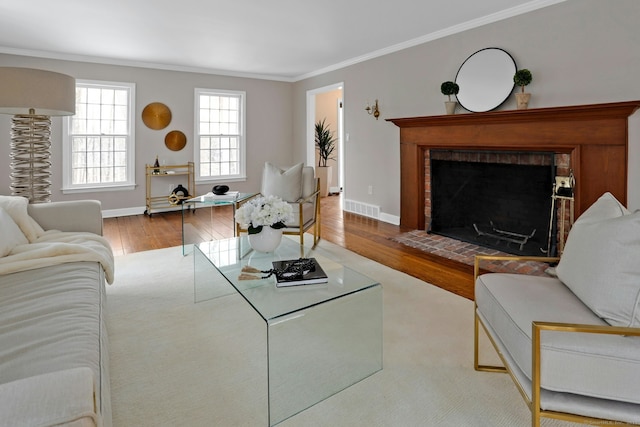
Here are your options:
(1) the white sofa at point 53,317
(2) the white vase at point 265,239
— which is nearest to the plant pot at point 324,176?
(1) the white sofa at point 53,317

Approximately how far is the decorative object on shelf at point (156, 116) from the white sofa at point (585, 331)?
19.8 feet

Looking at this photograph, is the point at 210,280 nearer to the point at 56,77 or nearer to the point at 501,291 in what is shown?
the point at 56,77

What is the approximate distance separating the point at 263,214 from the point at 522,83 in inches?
112

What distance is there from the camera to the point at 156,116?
6.27 metres

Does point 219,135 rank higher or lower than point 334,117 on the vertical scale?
lower

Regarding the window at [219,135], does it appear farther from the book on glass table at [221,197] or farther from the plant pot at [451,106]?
the plant pot at [451,106]

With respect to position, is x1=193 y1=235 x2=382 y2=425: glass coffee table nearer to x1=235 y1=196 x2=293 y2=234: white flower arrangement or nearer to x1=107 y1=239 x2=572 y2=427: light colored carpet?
x1=107 y1=239 x2=572 y2=427: light colored carpet

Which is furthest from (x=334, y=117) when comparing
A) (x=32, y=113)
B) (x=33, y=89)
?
(x=33, y=89)

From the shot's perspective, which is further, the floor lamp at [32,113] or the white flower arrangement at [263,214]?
the floor lamp at [32,113]

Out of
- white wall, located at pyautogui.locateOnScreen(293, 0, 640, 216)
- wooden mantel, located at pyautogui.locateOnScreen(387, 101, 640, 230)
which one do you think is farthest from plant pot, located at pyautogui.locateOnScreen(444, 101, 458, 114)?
white wall, located at pyautogui.locateOnScreen(293, 0, 640, 216)

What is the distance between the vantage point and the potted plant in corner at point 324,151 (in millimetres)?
8320

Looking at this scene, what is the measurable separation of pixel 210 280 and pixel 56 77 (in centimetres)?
186

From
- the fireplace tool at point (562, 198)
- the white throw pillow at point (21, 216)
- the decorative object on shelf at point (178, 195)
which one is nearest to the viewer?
the white throw pillow at point (21, 216)

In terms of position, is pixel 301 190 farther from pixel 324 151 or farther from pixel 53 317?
pixel 324 151
